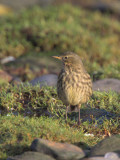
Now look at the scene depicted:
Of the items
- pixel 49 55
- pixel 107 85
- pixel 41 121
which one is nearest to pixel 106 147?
pixel 41 121

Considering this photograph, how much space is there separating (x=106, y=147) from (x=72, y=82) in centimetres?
153

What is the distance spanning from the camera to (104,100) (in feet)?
22.3

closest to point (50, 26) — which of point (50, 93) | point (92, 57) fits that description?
→ point (92, 57)

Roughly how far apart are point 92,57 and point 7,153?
268 inches

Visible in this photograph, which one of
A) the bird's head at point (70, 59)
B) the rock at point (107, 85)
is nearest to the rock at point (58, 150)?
the bird's head at point (70, 59)

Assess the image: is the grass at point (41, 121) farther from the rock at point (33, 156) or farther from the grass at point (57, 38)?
the grass at point (57, 38)

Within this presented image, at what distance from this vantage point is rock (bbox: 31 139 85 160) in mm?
4215

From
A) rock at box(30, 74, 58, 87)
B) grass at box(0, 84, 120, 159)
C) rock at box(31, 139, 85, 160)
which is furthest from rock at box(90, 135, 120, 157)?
rock at box(30, 74, 58, 87)

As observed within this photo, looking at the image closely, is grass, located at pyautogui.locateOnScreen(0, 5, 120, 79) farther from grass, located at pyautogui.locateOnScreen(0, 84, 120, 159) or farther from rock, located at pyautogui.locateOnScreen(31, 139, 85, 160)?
rock, located at pyautogui.locateOnScreen(31, 139, 85, 160)

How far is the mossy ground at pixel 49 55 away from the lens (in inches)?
197

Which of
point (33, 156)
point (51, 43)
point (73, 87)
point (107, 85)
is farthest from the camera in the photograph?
point (51, 43)

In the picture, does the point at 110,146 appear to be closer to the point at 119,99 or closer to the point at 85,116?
the point at 85,116

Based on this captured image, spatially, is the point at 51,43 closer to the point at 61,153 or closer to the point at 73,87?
the point at 73,87

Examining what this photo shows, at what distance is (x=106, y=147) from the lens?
4.58 m
